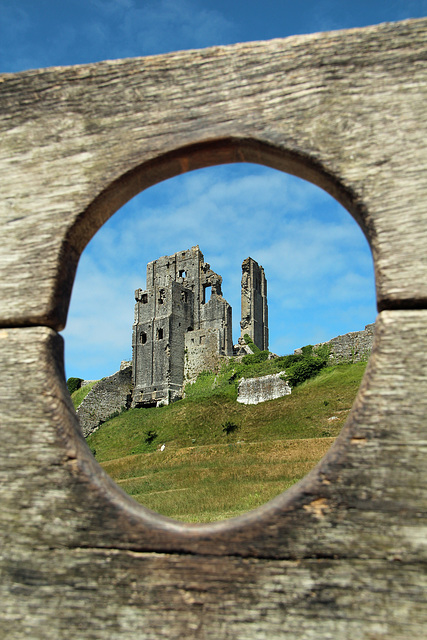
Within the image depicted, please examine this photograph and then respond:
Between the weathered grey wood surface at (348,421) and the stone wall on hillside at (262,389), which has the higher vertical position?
the stone wall on hillside at (262,389)

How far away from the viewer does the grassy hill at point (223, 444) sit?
39.4 ft

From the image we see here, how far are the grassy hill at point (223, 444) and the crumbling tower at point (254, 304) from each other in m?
15.6

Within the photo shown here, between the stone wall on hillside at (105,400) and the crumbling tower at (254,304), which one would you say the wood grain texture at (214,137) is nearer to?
the stone wall on hillside at (105,400)

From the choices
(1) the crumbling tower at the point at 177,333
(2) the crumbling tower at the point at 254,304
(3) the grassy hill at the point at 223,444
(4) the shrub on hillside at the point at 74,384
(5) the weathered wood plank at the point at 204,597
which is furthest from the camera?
(2) the crumbling tower at the point at 254,304

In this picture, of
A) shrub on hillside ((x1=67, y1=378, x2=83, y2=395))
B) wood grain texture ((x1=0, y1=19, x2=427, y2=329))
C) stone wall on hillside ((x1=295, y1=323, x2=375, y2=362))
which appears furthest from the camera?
shrub on hillside ((x1=67, y1=378, x2=83, y2=395))

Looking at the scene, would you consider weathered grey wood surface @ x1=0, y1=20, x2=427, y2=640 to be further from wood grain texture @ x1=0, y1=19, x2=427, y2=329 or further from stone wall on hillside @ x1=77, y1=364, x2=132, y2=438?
stone wall on hillside @ x1=77, y1=364, x2=132, y2=438

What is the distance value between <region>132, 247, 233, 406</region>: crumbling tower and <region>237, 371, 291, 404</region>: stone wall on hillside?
11216 millimetres

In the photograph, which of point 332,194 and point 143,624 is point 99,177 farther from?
point 143,624

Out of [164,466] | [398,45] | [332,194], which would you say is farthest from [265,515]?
[164,466]

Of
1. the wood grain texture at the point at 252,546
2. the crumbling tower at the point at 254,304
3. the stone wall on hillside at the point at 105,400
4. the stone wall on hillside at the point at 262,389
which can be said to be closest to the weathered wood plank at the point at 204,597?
the wood grain texture at the point at 252,546

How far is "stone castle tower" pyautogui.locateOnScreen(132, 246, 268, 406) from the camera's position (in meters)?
44.8

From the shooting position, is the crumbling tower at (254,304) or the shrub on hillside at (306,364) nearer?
the shrub on hillside at (306,364)

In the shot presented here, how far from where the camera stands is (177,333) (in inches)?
1858

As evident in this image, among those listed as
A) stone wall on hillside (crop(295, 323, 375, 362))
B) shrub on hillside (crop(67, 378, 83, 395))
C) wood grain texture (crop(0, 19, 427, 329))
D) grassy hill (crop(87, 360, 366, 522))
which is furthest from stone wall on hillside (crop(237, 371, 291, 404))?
wood grain texture (crop(0, 19, 427, 329))
